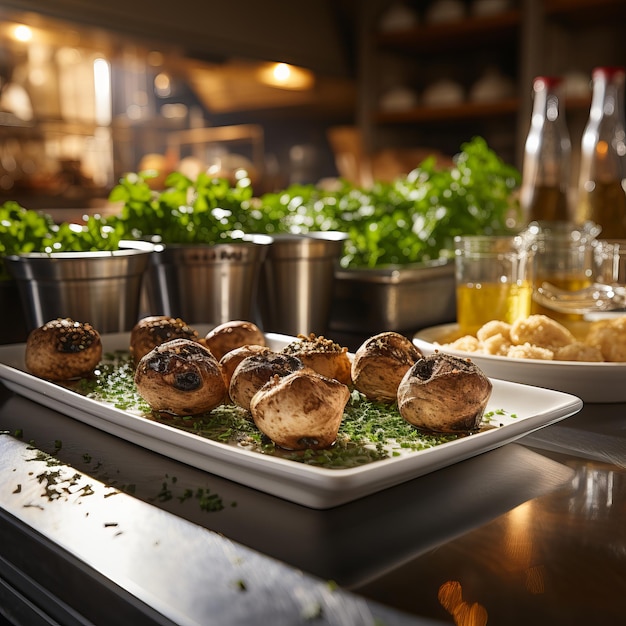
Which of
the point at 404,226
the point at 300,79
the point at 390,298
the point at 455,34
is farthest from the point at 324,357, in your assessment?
the point at 455,34

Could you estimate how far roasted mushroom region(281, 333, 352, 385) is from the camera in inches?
34.9

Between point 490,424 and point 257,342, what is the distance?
34 centimetres

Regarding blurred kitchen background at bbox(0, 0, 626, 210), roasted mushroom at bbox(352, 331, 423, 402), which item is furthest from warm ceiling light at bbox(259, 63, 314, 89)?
roasted mushroom at bbox(352, 331, 423, 402)

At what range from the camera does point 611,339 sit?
1064 mm

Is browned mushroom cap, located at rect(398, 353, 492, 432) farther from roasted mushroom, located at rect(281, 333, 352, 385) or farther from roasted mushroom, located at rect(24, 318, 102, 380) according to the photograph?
roasted mushroom, located at rect(24, 318, 102, 380)

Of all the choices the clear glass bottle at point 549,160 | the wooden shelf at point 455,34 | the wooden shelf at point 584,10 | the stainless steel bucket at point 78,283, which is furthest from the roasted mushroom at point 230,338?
the wooden shelf at point 455,34

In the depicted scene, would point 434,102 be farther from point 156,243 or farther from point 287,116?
point 156,243

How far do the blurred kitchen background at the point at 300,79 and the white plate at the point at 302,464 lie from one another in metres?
2.37

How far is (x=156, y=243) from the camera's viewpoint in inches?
53.6

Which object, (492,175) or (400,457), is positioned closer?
(400,457)

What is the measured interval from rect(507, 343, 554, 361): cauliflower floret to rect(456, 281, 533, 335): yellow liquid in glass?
0.23 m

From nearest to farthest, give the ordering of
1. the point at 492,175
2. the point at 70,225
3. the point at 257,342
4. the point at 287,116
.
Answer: the point at 257,342 → the point at 70,225 → the point at 492,175 → the point at 287,116

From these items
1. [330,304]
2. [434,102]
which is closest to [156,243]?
[330,304]

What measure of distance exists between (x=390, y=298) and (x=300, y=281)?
168 mm
